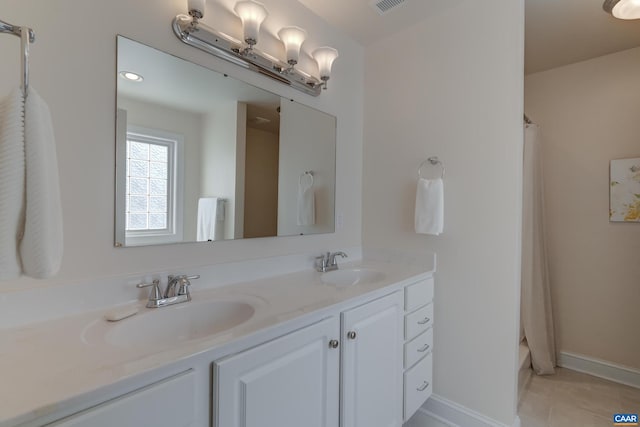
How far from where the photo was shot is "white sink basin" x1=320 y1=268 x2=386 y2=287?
1.70 meters

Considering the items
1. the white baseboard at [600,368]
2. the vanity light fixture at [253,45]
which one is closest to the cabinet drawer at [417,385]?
the white baseboard at [600,368]

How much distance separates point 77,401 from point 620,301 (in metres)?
3.17

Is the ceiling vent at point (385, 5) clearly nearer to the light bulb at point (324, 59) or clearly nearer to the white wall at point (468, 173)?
the white wall at point (468, 173)

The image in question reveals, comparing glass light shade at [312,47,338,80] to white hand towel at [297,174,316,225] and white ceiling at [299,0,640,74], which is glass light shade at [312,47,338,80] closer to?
white ceiling at [299,0,640,74]

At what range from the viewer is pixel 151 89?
1145 millimetres

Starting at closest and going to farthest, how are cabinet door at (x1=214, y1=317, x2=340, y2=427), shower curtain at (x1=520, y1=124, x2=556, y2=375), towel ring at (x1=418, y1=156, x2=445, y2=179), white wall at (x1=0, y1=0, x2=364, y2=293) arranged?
1. cabinet door at (x1=214, y1=317, x2=340, y2=427)
2. white wall at (x1=0, y1=0, x2=364, y2=293)
3. towel ring at (x1=418, y1=156, x2=445, y2=179)
4. shower curtain at (x1=520, y1=124, x2=556, y2=375)

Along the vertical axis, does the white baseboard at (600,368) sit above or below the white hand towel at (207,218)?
below

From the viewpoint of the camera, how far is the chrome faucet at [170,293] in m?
1.03

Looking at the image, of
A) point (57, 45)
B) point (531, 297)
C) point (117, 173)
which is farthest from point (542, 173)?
point (57, 45)

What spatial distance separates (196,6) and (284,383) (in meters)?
1.43

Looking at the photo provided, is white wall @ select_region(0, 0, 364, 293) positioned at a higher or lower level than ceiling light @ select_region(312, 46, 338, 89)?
lower

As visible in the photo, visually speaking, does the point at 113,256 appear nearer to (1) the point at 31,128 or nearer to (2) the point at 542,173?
(1) the point at 31,128

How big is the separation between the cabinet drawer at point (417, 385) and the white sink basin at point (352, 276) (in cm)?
52

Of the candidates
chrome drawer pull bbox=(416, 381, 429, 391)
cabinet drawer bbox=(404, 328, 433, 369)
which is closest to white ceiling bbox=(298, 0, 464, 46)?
cabinet drawer bbox=(404, 328, 433, 369)
